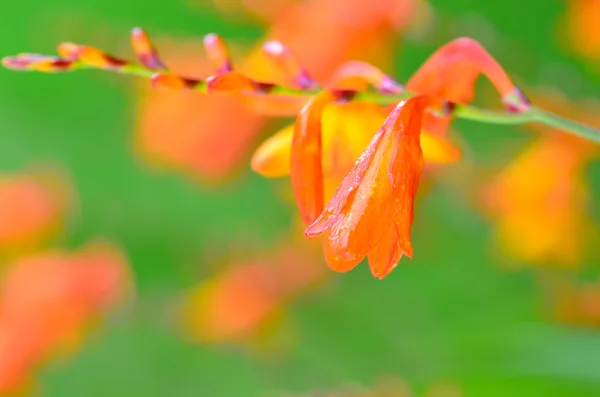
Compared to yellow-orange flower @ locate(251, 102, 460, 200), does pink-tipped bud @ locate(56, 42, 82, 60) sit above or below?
above

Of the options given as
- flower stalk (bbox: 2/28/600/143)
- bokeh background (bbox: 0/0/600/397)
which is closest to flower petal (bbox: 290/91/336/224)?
flower stalk (bbox: 2/28/600/143)

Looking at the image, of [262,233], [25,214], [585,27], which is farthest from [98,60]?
[262,233]

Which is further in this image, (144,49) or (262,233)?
(262,233)

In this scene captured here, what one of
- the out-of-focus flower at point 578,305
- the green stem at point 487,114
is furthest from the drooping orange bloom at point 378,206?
the out-of-focus flower at point 578,305

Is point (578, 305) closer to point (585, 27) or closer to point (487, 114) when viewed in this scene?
point (585, 27)

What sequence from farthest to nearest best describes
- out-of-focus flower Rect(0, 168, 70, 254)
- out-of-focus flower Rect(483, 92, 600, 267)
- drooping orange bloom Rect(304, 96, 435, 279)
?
out-of-focus flower Rect(0, 168, 70, 254)
out-of-focus flower Rect(483, 92, 600, 267)
drooping orange bloom Rect(304, 96, 435, 279)

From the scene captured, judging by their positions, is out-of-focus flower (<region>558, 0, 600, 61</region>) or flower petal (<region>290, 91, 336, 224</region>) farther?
out-of-focus flower (<region>558, 0, 600, 61</region>)

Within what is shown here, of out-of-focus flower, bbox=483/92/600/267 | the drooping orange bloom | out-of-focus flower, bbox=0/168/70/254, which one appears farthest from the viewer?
out-of-focus flower, bbox=0/168/70/254

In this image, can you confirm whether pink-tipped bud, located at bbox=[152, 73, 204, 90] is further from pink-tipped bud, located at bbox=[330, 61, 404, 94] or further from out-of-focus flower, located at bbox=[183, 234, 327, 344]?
out-of-focus flower, located at bbox=[183, 234, 327, 344]
